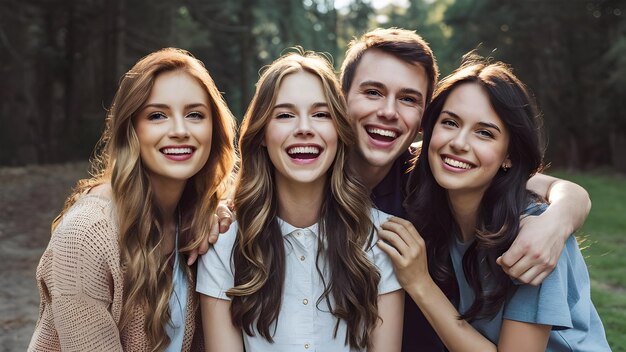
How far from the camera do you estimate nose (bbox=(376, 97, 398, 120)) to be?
3.51m

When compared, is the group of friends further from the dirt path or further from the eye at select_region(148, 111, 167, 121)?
the dirt path

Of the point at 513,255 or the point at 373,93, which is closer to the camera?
the point at 513,255

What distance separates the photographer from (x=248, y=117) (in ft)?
10.4

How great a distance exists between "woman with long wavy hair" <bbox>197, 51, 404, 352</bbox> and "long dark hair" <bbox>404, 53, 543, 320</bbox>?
364 millimetres

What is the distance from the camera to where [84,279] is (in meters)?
2.80

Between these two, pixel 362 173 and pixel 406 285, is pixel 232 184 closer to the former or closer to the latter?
pixel 362 173

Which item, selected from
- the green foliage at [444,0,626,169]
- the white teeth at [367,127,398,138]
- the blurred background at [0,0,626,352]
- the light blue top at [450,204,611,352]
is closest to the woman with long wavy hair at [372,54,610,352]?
the light blue top at [450,204,611,352]

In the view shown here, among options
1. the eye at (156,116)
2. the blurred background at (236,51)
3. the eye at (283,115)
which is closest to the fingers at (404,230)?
the eye at (283,115)

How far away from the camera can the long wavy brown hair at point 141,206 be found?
9.73ft

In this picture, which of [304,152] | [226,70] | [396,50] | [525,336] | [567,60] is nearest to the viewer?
[525,336]

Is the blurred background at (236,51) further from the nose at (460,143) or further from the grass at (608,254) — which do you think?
the nose at (460,143)

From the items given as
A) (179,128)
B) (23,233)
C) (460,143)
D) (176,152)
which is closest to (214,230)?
(176,152)

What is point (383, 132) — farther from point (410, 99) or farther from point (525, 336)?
point (525, 336)

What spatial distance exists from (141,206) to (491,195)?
1693 mm
